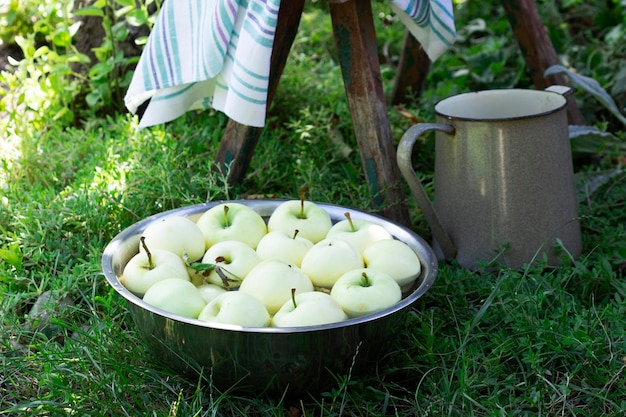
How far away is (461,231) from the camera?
1.99 m

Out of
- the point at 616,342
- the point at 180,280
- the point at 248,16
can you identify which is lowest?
the point at 616,342

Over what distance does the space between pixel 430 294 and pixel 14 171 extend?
4.49ft

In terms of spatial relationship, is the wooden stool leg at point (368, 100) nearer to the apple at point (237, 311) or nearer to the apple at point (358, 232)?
the apple at point (358, 232)

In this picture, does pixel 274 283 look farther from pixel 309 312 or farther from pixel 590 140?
pixel 590 140

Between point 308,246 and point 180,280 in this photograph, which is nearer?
point 180,280

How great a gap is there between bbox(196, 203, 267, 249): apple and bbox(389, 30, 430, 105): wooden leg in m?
1.23

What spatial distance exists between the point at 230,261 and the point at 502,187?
735mm

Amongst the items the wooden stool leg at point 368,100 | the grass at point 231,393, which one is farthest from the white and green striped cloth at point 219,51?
the grass at point 231,393

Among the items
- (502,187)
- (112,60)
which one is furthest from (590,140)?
(112,60)

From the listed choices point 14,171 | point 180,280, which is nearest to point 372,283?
point 180,280

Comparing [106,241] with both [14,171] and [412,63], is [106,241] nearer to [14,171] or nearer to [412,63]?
[14,171]

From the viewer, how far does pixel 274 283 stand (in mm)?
1479

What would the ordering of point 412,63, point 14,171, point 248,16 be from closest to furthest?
1. point 248,16
2. point 14,171
3. point 412,63

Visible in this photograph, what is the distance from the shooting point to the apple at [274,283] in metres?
1.47
